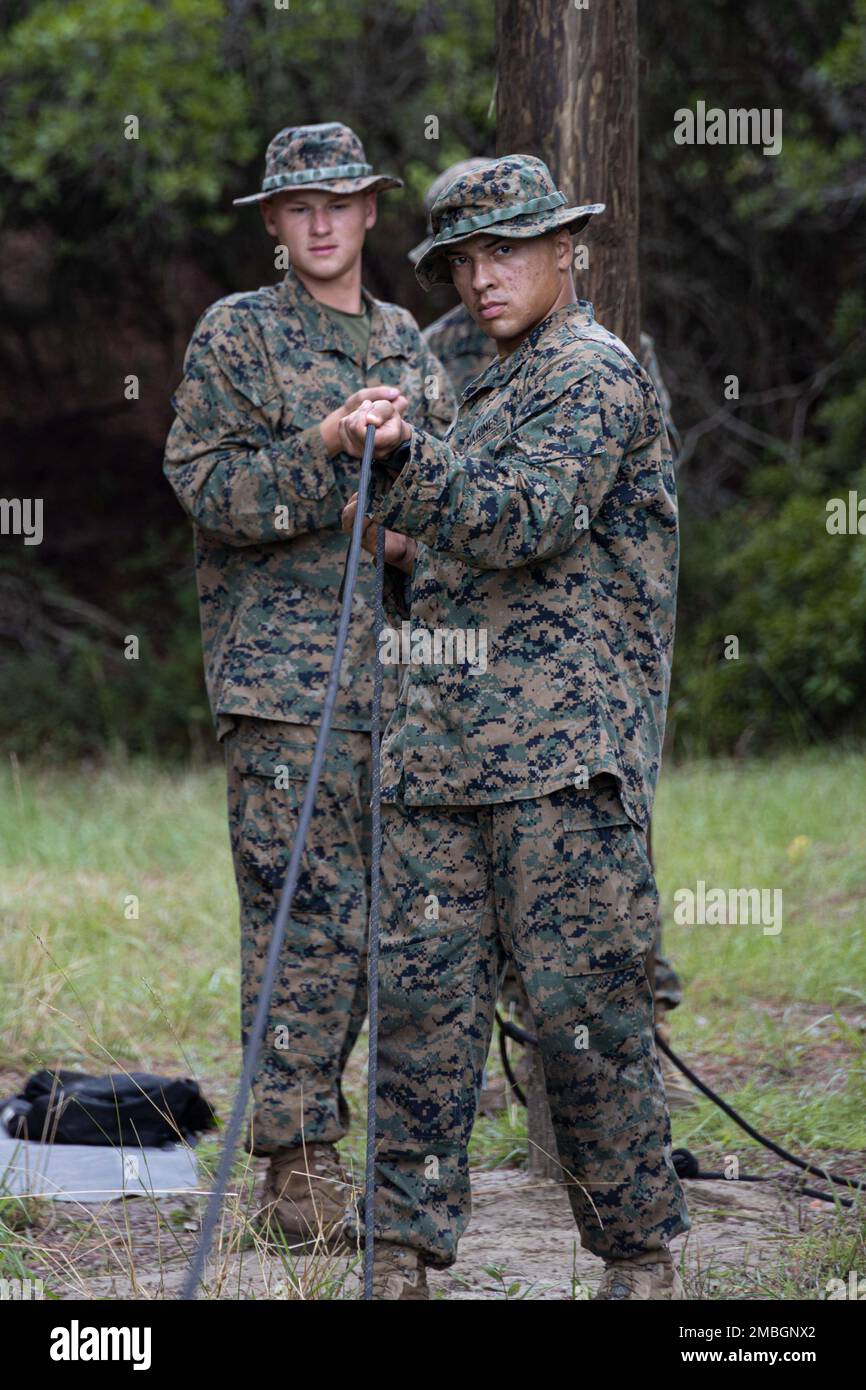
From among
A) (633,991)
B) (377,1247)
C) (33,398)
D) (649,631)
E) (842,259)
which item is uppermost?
(842,259)

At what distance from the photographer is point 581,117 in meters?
3.94

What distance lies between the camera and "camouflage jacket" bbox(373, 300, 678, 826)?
269 cm

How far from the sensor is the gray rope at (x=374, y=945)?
2.64m

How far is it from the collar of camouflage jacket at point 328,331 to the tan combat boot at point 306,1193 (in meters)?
1.75

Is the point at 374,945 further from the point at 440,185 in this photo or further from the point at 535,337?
the point at 440,185

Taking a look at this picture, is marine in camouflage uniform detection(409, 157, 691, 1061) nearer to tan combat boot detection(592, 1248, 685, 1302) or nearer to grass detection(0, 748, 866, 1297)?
grass detection(0, 748, 866, 1297)

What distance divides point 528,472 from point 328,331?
128 cm

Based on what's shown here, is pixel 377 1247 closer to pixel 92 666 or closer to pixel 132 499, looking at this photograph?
pixel 92 666

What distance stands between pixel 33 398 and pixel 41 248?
46.1 inches

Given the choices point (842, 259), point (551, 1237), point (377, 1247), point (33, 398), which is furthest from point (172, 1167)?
point (842, 259)

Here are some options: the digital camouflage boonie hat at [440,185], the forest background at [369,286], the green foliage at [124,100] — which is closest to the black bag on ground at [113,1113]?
the digital camouflage boonie hat at [440,185]

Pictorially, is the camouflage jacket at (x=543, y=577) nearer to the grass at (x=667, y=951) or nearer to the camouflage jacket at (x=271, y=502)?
the camouflage jacket at (x=271, y=502)

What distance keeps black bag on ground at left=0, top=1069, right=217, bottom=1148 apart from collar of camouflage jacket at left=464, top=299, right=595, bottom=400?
7.02 feet

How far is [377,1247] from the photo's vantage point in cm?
296
